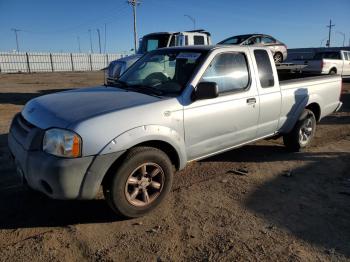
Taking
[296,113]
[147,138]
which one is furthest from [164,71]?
[296,113]

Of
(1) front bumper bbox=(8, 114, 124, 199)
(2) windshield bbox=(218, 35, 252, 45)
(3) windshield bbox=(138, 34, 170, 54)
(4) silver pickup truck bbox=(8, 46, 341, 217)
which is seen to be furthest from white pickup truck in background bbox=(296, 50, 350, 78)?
(1) front bumper bbox=(8, 114, 124, 199)

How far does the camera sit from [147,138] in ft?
11.5

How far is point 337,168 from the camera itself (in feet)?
17.3

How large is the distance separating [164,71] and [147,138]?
1363 mm

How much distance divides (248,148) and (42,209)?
383 centimetres

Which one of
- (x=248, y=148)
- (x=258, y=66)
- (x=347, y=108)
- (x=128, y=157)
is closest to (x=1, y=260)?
(x=128, y=157)

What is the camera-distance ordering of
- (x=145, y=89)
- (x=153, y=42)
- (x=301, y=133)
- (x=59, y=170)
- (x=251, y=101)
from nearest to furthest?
(x=59, y=170) < (x=145, y=89) < (x=251, y=101) < (x=301, y=133) < (x=153, y=42)

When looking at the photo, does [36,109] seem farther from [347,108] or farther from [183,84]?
[347,108]

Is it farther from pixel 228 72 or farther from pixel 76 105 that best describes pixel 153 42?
pixel 76 105

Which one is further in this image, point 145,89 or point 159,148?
point 145,89

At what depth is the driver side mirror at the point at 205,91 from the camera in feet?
12.7

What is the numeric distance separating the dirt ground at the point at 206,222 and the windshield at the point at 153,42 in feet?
26.8

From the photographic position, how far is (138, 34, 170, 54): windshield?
12.4 meters

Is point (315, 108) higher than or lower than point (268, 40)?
lower
